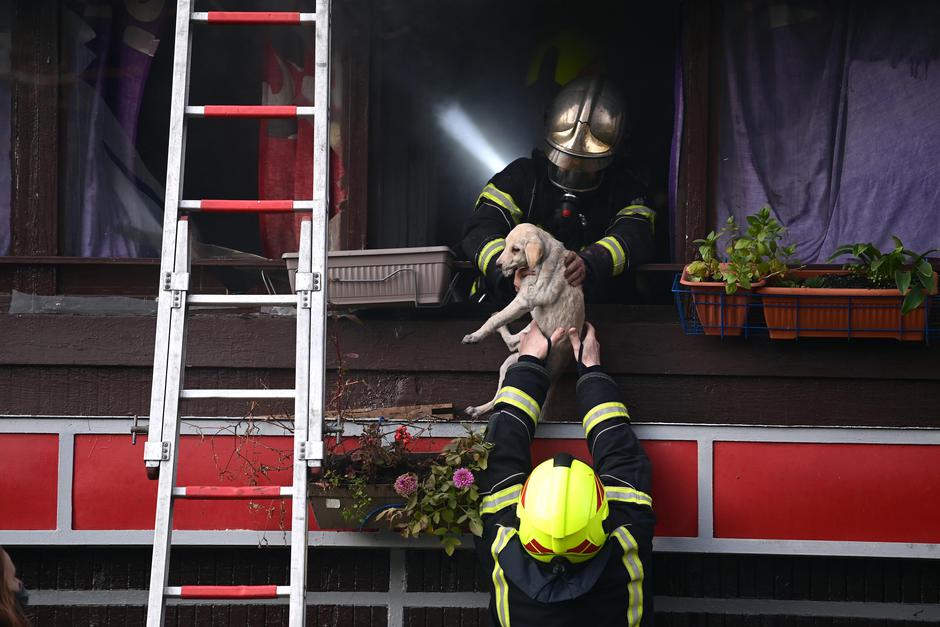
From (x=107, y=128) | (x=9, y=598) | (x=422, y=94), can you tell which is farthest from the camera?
(x=422, y=94)

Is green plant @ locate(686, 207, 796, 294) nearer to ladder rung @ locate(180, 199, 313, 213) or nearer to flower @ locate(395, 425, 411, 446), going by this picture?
flower @ locate(395, 425, 411, 446)

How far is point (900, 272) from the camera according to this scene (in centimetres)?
425

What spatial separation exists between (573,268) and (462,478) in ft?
3.32

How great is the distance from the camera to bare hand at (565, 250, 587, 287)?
4422 mm

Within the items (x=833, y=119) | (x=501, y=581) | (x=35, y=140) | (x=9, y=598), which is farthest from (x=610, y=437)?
(x=35, y=140)

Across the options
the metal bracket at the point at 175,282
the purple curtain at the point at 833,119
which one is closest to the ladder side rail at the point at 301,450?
the metal bracket at the point at 175,282

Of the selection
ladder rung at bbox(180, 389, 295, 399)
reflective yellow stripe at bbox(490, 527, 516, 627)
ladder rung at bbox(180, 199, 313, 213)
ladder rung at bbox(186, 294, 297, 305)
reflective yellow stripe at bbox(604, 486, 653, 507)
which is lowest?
reflective yellow stripe at bbox(490, 527, 516, 627)

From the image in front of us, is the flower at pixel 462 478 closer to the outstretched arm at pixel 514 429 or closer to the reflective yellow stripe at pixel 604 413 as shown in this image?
the outstretched arm at pixel 514 429

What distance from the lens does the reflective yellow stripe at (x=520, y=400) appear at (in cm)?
422

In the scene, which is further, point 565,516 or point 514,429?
point 514,429

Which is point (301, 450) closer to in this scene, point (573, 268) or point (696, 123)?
point (573, 268)

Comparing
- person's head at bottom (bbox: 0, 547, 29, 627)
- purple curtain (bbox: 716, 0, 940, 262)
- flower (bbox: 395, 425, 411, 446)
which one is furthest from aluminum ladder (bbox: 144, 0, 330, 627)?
purple curtain (bbox: 716, 0, 940, 262)

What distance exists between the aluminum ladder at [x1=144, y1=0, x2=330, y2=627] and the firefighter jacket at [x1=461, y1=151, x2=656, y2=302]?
1148mm

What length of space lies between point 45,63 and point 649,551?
11.7ft
